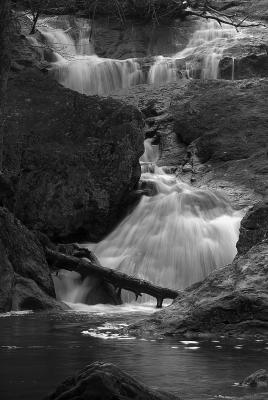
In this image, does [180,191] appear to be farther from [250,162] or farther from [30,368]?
[30,368]

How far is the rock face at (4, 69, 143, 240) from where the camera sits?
12.3m

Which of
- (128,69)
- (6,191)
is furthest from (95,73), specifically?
(6,191)

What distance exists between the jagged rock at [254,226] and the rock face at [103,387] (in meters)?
7.30

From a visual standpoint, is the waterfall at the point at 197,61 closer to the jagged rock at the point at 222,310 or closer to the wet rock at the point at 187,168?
the wet rock at the point at 187,168

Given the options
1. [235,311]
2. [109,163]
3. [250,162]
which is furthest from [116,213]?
[235,311]

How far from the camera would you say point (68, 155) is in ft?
42.2

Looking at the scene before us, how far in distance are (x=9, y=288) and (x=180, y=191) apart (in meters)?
6.91

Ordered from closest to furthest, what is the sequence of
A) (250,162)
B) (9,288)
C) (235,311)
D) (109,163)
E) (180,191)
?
(235,311) < (9,288) < (109,163) < (180,191) < (250,162)

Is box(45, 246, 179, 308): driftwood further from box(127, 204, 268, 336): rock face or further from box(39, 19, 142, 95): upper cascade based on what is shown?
box(39, 19, 142, 95): upper cascade

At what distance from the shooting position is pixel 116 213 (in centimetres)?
1370

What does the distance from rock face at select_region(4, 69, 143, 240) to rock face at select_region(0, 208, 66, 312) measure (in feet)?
7.51

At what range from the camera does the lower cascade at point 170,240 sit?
1169 cm

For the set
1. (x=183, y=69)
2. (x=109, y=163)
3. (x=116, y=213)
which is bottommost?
(x=116, y=213)

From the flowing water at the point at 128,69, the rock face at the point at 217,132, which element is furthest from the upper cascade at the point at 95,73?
the rock face at the point at 217,132
